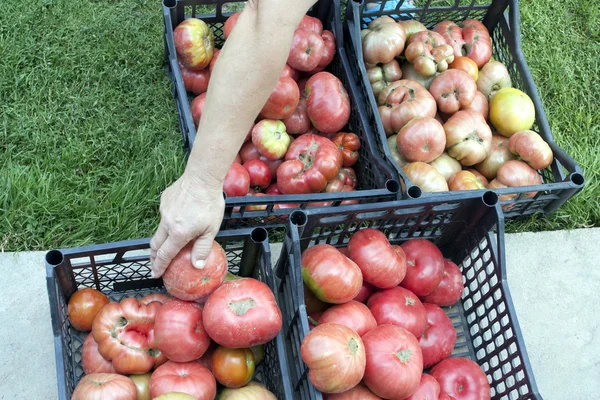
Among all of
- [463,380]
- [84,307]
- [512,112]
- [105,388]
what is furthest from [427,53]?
[105,388]

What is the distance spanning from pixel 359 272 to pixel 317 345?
350 mm

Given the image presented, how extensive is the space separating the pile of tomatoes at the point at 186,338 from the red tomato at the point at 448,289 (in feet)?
2.19

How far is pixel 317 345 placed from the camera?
1552 mm

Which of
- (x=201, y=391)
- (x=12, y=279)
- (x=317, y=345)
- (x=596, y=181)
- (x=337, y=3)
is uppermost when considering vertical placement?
(x=337, y=3)

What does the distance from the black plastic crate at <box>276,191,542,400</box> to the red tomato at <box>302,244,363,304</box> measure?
0.19ft

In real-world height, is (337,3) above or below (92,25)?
above

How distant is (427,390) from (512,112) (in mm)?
1334

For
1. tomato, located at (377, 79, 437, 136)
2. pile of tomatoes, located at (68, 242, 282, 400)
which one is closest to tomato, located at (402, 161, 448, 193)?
tomato, located at (377, 79, 437, 136)

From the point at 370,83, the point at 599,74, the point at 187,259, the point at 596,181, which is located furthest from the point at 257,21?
the point at 599,74

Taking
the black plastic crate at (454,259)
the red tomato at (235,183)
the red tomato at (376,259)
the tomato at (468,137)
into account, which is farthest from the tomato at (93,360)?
the tomato at (468,137)

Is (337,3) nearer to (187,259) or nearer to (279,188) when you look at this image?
(279,188)

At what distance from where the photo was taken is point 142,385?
66.8 inches

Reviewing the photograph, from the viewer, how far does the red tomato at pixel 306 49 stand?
238 centimetres

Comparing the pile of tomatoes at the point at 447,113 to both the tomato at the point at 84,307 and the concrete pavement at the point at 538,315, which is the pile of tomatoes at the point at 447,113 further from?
the tomato at the point at 84,307
